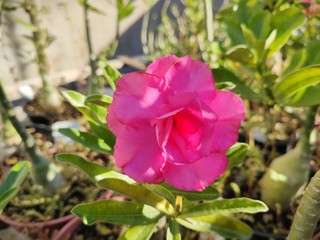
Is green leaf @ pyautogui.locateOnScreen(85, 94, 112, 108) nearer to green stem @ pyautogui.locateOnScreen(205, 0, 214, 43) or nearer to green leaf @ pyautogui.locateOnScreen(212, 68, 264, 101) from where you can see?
green leaf @ pyautogui.locateOnScreen(212, 68, 264, 101)

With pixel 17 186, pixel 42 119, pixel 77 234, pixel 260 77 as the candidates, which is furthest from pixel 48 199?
pixel 260 77

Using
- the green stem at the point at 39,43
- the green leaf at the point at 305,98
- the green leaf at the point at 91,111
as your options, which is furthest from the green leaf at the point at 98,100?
the green stem at the point at 39,43

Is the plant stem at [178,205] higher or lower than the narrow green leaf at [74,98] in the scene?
lower

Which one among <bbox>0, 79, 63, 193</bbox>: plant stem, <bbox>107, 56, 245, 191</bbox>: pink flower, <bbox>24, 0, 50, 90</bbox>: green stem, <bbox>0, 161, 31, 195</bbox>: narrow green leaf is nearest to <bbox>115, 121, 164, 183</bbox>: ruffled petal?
<bbox>107, 56, 245, 191</bbox>: pink flower

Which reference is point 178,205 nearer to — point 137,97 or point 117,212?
point 117,212

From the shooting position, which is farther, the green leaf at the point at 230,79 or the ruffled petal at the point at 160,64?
the green leaf at the point at 230,79

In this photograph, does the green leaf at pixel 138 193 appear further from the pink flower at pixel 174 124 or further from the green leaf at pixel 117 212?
the pink flower at pixel 174 124

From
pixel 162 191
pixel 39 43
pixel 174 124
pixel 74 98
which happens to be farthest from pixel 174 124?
pixel 39 43
